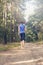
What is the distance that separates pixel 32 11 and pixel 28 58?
2.12ft

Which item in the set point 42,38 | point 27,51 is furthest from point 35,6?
point 27,51

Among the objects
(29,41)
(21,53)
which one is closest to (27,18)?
(29,41)

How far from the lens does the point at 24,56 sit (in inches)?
105

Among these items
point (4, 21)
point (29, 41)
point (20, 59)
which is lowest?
point (20, 59)

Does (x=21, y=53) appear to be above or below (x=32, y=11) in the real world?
below

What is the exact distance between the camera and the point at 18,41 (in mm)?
2713

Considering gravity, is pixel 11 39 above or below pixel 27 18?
below

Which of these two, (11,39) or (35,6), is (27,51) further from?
(35,6)

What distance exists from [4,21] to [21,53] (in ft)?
1.60

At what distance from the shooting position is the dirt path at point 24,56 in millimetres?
2617

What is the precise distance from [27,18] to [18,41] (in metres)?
0.34

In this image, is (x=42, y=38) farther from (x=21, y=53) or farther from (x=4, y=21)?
(x=4, y=21)

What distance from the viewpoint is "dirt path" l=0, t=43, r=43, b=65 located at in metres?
2.62

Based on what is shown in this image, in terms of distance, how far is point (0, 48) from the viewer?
8.78 ft
